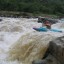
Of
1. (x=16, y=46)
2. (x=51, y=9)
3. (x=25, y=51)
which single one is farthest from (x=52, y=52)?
(x=51, y=9)

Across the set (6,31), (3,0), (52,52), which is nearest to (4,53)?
(52,52)

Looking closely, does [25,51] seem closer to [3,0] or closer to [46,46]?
[46,46]

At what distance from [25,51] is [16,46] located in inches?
41.8

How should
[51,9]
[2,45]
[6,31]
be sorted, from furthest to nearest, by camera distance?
[51,9], [6,31], [2,45]

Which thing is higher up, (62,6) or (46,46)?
(46,46)

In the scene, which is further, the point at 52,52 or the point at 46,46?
the point at 46,46

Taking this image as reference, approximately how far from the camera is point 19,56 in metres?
11.7

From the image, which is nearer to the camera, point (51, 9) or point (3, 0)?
point (51, 9)


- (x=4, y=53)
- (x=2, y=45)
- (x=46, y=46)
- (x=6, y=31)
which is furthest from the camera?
(x=6, y=31)

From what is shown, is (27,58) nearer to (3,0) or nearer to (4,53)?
(4,53)

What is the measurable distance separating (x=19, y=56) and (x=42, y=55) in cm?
124

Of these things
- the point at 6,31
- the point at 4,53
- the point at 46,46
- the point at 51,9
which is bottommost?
the point at 51,9

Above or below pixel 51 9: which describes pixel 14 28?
above

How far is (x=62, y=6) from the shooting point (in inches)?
1747
